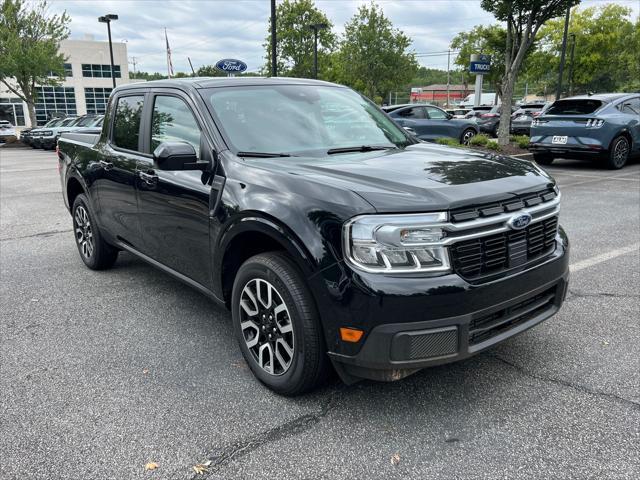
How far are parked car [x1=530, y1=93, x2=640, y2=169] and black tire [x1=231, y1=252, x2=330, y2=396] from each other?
11.1 m

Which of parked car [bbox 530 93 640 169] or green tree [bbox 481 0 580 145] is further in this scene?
→ green tree [bbox 481 0 580 145]

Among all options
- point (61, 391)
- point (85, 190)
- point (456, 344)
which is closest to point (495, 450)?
point (456, 344)

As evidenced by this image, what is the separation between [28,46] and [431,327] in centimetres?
3650

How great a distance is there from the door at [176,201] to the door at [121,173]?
17 cm

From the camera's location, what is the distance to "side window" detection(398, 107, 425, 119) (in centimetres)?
1789

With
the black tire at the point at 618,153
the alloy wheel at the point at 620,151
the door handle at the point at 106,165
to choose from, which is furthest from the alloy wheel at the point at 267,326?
the alloy wheel at the point at 620,151

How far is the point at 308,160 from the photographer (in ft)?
10.8

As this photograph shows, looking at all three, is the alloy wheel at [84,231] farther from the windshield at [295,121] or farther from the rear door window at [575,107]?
the rear door window at [575,107]

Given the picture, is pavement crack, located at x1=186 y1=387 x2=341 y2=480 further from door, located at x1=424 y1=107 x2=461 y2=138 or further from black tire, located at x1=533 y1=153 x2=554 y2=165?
door, located at x1=424 y1=107 x2=461 y2=138

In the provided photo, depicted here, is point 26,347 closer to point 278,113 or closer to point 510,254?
point 278,113

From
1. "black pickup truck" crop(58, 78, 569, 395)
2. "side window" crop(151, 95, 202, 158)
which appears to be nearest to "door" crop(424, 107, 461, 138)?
"black pickup truck" crop(58, 78, 569, 395)

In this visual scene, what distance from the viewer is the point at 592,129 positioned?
1191 cm

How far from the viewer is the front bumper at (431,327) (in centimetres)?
247

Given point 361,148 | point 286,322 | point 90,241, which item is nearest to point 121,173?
point 90,241
